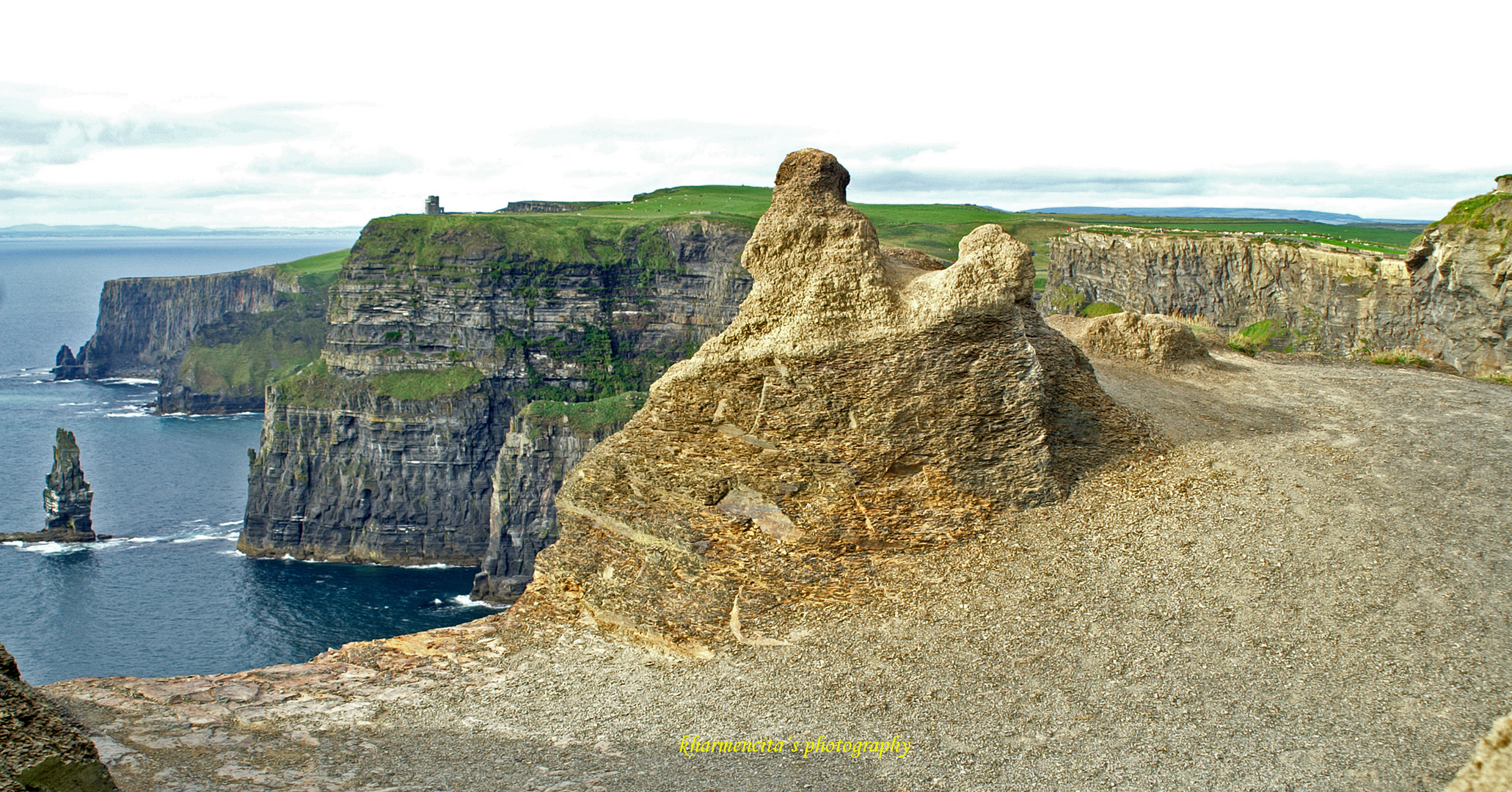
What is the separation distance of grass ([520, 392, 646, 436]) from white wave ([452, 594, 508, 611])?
18.0 meters

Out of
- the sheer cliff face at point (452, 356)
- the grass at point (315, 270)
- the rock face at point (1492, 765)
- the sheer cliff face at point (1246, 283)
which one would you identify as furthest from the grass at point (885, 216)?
the rock face at point (1492, 765)

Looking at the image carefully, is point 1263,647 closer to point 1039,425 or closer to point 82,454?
point 1039,425

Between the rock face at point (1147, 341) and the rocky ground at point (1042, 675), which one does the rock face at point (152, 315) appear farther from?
the rocky ground at point (1042, 675)

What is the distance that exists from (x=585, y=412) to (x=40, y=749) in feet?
296

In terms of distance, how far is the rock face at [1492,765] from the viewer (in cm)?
807

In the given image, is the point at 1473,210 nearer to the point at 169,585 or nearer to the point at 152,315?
the point at 169,585

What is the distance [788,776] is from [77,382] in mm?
209201

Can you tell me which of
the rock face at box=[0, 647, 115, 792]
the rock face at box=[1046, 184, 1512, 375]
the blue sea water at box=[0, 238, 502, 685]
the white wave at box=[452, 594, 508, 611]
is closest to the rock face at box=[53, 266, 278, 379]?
the blue sea water at box=[0, 238, 502, 685]

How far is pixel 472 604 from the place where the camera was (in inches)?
3366

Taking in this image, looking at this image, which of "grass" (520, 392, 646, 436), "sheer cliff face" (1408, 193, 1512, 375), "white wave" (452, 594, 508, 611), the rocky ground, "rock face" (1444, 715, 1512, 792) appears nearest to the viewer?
"rock face" (1444, 715, 1512, 792)

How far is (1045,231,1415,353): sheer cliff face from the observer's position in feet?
→ 125

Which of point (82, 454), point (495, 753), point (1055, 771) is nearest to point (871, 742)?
point (1055, 771)

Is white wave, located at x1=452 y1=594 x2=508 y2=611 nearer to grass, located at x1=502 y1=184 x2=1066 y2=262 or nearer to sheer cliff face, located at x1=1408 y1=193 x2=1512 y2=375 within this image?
grass, located at x1=502 y1=184 x2=1066 y2=262

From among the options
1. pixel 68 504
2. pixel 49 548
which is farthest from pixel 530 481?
pixel 49 548
